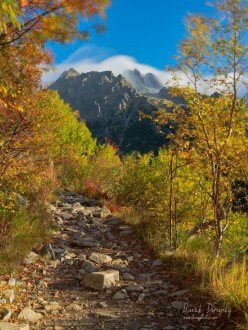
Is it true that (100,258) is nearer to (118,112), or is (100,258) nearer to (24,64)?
(24,64)

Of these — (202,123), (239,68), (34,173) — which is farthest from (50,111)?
(239,68)

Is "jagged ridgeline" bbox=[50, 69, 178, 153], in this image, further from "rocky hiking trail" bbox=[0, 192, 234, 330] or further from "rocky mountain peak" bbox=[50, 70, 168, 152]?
"rocky hiking trail" bbox=[0, 192, 234, 330]

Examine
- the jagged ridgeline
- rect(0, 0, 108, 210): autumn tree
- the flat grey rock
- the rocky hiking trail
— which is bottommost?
the rocky hiking trail

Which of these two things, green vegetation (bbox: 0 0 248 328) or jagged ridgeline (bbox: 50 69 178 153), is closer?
green vegetation (bbox: 0 0 248 328)

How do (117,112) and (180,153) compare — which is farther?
(117,112)

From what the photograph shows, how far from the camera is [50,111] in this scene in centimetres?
929

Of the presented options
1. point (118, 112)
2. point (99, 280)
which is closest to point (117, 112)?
point (118, 112)

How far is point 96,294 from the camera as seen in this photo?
18.9 ft

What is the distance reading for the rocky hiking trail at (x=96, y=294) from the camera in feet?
15.1

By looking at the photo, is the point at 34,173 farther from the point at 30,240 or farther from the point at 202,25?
the point at 202,25

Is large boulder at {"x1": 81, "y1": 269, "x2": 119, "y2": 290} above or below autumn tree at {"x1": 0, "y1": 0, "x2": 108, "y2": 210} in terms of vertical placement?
below

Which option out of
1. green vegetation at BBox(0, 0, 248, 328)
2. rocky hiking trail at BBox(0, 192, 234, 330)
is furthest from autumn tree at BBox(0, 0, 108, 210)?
rocky hiking trail at BBox(0, 192, 234, 330)

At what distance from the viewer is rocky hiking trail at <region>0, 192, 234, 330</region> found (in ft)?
15.1

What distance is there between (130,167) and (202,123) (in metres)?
10.5
